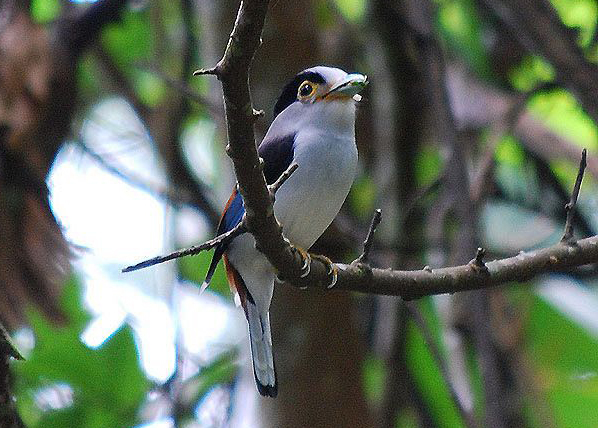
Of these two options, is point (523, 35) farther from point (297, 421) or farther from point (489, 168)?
point (297, 421)

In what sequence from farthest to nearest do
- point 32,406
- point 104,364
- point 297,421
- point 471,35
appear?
point 471,35, point 32,406, point 297,421, point 104,364

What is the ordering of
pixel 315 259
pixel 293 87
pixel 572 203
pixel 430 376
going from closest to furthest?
pixel 572 203 → pixel 315 259 → pixel 293 87 → pixel 430 376

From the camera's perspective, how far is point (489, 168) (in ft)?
11.7

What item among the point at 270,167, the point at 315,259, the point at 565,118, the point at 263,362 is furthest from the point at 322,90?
the point at 565,118

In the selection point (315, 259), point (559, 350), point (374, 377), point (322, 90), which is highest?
point (322, 90)

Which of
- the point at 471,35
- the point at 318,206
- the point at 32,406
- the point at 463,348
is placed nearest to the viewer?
the point at 318,206

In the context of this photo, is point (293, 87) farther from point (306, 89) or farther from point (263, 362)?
point (263, 362)

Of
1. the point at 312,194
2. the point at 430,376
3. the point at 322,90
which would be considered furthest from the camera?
the point at 430,376

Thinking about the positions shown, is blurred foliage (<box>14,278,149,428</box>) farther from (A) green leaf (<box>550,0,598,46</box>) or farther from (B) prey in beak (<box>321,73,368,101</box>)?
(A) green leaf (<box>550,0,598,46</box>)

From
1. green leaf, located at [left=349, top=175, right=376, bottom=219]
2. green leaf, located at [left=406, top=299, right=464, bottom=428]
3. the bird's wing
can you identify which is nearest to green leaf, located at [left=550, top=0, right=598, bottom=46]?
green leaf, located at [left=349, top=175, right=376, bottom=219]

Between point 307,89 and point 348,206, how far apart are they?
1.57m

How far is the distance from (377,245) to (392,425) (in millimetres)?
674

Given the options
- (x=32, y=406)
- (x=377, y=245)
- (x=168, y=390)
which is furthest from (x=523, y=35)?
(x=32, y=406)

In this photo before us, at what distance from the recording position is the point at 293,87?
3092mm
